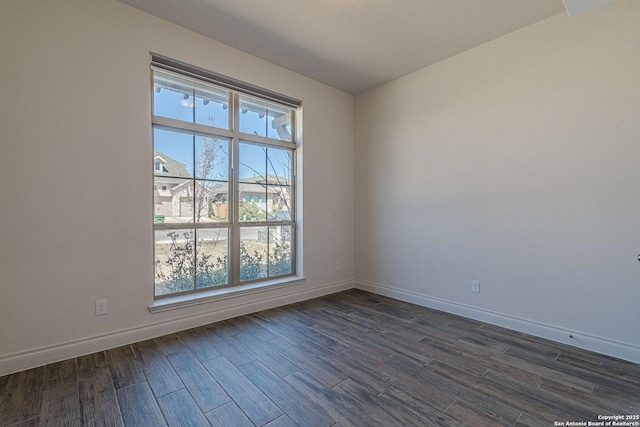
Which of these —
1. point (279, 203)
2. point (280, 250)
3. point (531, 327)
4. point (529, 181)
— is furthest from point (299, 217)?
point (531, 327)

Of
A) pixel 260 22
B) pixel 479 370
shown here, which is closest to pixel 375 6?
pixel 260 22

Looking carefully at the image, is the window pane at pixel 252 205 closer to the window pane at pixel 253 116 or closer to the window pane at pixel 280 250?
the window pane at pixel 280 250

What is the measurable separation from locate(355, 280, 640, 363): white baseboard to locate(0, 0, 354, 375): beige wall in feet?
8.13

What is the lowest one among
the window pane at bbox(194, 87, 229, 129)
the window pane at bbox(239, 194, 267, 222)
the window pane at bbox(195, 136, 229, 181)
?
the window pane at bbox(239, 194, 267, 222)

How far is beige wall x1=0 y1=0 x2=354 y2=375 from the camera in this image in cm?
200

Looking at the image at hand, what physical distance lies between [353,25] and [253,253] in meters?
2.57

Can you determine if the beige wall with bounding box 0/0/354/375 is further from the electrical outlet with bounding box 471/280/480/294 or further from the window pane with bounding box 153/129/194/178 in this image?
the electrical outlet with bounding box 471/280/480/294

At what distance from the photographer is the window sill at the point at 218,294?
2.62 meters

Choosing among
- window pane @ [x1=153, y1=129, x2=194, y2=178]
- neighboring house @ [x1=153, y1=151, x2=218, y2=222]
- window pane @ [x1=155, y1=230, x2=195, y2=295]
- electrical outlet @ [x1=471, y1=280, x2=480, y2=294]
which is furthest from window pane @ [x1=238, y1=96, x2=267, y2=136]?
electrical outlet @ [x1=471, y1=280, x2=480, y2=294]

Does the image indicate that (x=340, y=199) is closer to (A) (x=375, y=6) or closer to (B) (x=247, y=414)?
(A) (x=375, y=6)

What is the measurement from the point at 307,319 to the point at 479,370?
1.60 metres

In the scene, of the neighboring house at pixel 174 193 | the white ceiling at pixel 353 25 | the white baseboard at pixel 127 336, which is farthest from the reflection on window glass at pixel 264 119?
the white baseboard at pixel 127 336

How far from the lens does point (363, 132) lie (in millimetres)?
4148

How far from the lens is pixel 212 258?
3.05m
